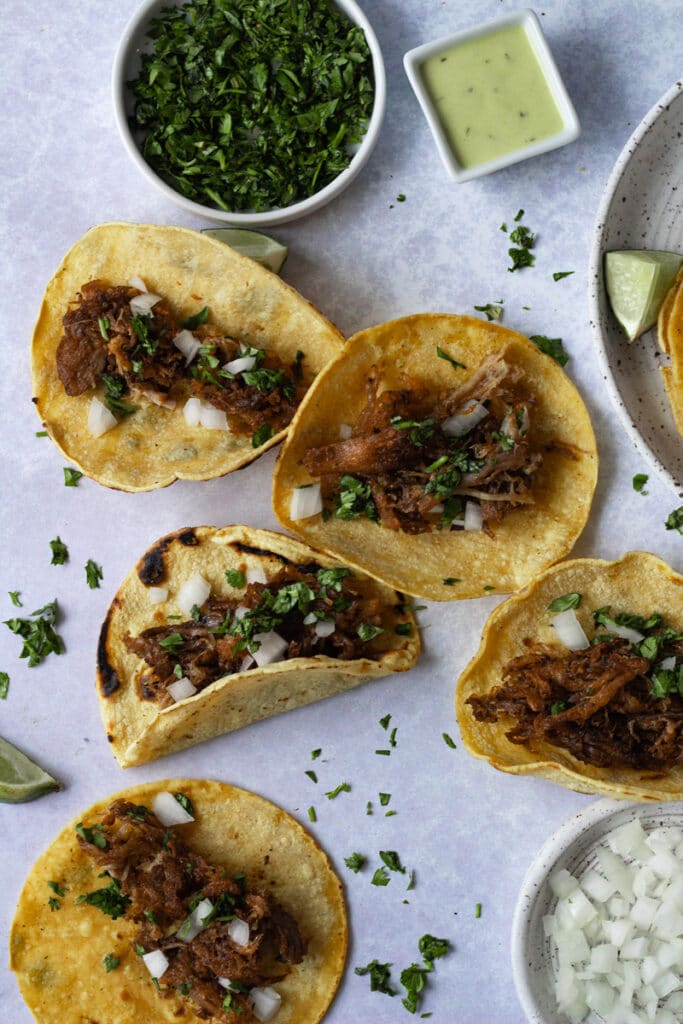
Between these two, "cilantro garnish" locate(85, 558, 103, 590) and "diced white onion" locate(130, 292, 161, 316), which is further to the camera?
"cilantro garnish" locate(85, 558, 103, 590)

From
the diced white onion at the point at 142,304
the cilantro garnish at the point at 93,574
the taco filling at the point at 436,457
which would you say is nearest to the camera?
the taco filling at the point at 436,457

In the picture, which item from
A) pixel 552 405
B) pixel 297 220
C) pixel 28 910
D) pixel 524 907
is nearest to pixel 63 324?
pixel 297 220

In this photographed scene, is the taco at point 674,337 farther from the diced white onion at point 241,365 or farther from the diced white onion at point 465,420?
the diced white onion at point 241,365

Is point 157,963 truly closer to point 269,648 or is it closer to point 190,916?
point 190,916

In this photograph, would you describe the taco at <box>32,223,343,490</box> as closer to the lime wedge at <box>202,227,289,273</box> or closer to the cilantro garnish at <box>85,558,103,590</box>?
the lime wedge at <box>202,227,289,273</box>

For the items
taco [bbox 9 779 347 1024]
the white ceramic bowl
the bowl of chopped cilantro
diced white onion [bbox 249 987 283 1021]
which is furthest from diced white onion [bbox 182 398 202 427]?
diced white onion [bbox 249 987 283 1021]

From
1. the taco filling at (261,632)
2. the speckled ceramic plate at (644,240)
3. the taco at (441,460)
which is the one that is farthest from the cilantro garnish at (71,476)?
Answer: the speckled ceramic plate at (644,240)
